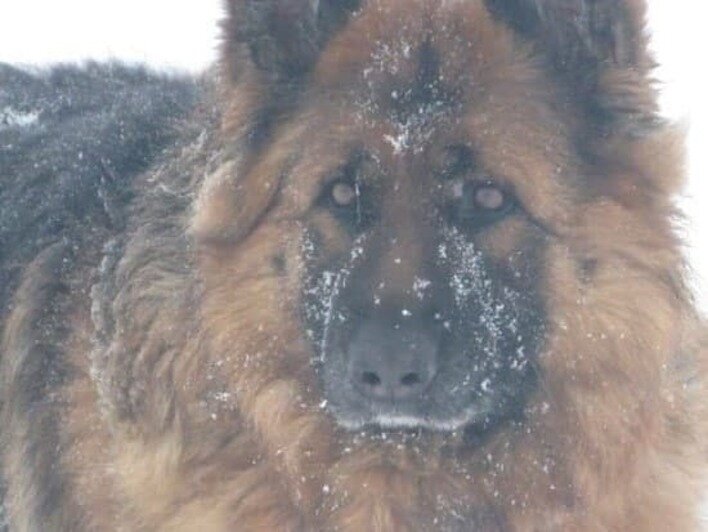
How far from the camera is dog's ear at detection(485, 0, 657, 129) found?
4.04m

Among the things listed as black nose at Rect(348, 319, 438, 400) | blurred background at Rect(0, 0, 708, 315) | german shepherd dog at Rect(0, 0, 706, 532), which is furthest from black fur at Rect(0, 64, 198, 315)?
blurred background at Rect(0, 0, 708, 315)

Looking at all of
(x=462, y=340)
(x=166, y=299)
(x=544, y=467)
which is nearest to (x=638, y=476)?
(x=544, y=467)

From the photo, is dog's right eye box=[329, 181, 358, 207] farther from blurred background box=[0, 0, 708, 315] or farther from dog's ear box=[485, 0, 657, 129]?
blurred background box=[0, 0, 708, 315]

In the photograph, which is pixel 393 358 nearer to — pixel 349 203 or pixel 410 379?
pixel 410 379

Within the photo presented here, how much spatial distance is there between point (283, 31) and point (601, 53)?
1089 millimetres

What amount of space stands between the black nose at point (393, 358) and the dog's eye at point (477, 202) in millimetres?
440

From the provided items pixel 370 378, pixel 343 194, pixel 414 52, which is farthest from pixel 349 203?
pixel 370 378

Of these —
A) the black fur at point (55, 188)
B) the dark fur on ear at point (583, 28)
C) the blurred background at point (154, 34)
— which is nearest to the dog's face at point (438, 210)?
the dark fur on ear at point (583, 28)

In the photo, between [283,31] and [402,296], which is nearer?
[402,296]

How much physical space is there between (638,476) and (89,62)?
3.60 metres

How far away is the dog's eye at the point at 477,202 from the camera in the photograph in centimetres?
400

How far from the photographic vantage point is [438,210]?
13.1ft

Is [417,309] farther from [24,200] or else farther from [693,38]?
[693,38]

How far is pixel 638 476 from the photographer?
4289 mm
